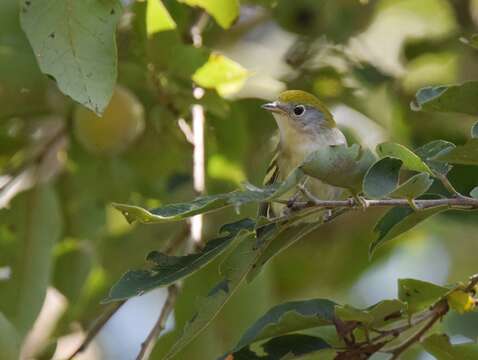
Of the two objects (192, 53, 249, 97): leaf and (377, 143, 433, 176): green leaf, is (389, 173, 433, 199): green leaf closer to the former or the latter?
(377, 143, 433, 176): green leaf

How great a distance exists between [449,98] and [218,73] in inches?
32.7

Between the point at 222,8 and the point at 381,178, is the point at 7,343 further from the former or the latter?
the point at 222,8

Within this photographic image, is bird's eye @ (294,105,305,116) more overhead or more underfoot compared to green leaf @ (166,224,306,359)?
more underfoot

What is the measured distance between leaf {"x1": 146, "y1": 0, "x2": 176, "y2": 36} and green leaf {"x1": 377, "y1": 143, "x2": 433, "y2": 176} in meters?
0.88

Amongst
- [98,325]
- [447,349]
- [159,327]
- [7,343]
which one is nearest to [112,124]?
[98,325]

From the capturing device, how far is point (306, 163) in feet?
5.91

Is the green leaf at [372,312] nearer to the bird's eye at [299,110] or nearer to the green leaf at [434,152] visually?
the green leaf at [434,152]

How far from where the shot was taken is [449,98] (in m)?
2.07

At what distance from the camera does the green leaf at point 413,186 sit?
6.06ft

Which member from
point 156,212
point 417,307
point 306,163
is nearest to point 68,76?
point 156,212

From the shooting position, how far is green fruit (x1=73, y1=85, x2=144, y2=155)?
306cm

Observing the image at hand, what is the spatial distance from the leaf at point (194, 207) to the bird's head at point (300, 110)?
1.11m

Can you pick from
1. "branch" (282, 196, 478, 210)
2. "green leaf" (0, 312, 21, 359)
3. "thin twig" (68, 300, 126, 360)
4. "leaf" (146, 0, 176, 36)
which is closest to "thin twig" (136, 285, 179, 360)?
"thin twig" (68, 300, 126, 360)

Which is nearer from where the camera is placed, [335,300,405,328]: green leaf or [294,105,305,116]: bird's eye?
[335,300,405,328]: green leaf
